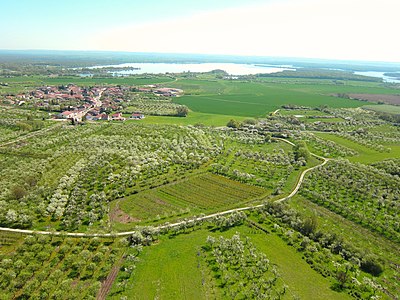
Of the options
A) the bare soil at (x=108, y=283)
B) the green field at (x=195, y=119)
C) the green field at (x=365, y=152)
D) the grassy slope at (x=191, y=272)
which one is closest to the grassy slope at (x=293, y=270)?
the grassy slope at (x=191, y=272)

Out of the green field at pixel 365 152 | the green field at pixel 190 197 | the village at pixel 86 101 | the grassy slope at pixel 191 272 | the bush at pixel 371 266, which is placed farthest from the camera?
the village at pixel 86 101

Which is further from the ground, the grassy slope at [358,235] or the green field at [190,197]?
the green field at [190,197]

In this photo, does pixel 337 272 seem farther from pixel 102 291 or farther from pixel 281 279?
pixel 102 291

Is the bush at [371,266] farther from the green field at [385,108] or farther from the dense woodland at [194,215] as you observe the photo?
the green field at [385,108]

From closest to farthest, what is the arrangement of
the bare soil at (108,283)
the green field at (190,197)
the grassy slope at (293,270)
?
the bare soil at (108,283) < the grassy slope at (293,270) < the green field at (190,197)

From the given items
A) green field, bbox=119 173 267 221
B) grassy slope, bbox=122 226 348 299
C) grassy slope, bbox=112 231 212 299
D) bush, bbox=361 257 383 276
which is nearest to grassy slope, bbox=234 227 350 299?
grassy slope, bbox=122 226 348 299

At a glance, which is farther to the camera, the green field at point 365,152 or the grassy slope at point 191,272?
the green field at point 365,152

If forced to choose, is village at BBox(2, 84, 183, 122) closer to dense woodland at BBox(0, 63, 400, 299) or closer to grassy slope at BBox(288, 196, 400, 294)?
dense woodland at BBox(0, 63, 400, 299)

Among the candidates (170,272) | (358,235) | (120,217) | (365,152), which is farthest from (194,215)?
(365,152)
